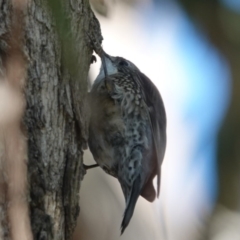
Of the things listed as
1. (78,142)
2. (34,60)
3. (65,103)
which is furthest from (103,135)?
(34,60)

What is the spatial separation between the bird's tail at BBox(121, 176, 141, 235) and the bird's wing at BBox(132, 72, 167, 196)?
6.1 inches

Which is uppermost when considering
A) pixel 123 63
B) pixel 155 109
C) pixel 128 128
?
pixel 123 63

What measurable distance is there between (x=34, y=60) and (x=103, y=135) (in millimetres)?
881

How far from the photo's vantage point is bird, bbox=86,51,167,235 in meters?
2.21

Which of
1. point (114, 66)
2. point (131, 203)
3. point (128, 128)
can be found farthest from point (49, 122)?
point (114, 66)

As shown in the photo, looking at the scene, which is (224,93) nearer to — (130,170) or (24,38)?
(24,38)

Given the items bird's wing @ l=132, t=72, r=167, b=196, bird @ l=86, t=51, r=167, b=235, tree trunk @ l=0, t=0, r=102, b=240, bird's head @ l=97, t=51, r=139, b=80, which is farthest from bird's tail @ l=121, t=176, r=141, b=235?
bird's head @ l=97, t=51, r=139, b=80

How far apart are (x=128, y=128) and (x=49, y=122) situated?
2.94ft

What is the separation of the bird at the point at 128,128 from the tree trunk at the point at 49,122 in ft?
1.97

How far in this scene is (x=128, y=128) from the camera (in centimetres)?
229

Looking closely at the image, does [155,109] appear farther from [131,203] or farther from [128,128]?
[131,203]

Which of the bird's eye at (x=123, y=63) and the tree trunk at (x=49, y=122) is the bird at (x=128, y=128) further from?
the tree trunk at (x=49, y=122)

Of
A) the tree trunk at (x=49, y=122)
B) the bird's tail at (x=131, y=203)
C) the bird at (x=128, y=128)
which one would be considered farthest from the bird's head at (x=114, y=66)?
the tree trunk at (x=49, y=122)

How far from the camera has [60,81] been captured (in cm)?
146
